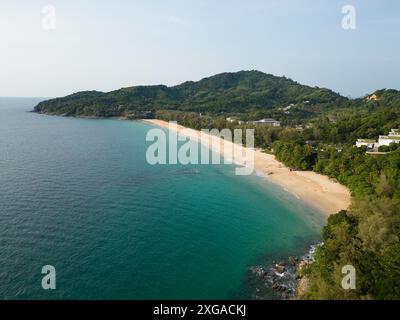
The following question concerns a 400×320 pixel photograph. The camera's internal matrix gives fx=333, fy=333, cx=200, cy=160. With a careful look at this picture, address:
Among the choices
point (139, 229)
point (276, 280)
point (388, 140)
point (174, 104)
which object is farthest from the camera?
point (174, 104)

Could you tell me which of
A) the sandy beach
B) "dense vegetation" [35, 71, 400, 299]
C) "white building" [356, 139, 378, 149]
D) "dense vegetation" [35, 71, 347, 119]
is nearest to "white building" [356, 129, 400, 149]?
"white building" [356, 139, 378, 149]

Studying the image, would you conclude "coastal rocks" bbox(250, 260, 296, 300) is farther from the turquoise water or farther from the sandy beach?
the sandy beach

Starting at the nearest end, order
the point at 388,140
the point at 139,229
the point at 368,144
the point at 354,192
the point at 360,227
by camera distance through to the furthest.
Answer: the point at 360,227 < the point at 139,229 < the point at 354,192 < the point at 388,140 < the point at 368,144

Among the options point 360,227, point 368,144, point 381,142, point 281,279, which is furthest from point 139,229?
point 381,142

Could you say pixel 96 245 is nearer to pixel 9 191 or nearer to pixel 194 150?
pixel 9 191

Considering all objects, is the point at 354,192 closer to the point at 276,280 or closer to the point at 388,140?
the point at 276,280

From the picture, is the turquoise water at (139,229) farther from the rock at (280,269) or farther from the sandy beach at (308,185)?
the sandy beach at (308,185)

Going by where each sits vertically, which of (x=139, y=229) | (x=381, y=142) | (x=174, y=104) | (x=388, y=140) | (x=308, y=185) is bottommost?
(x=139, y=229)
